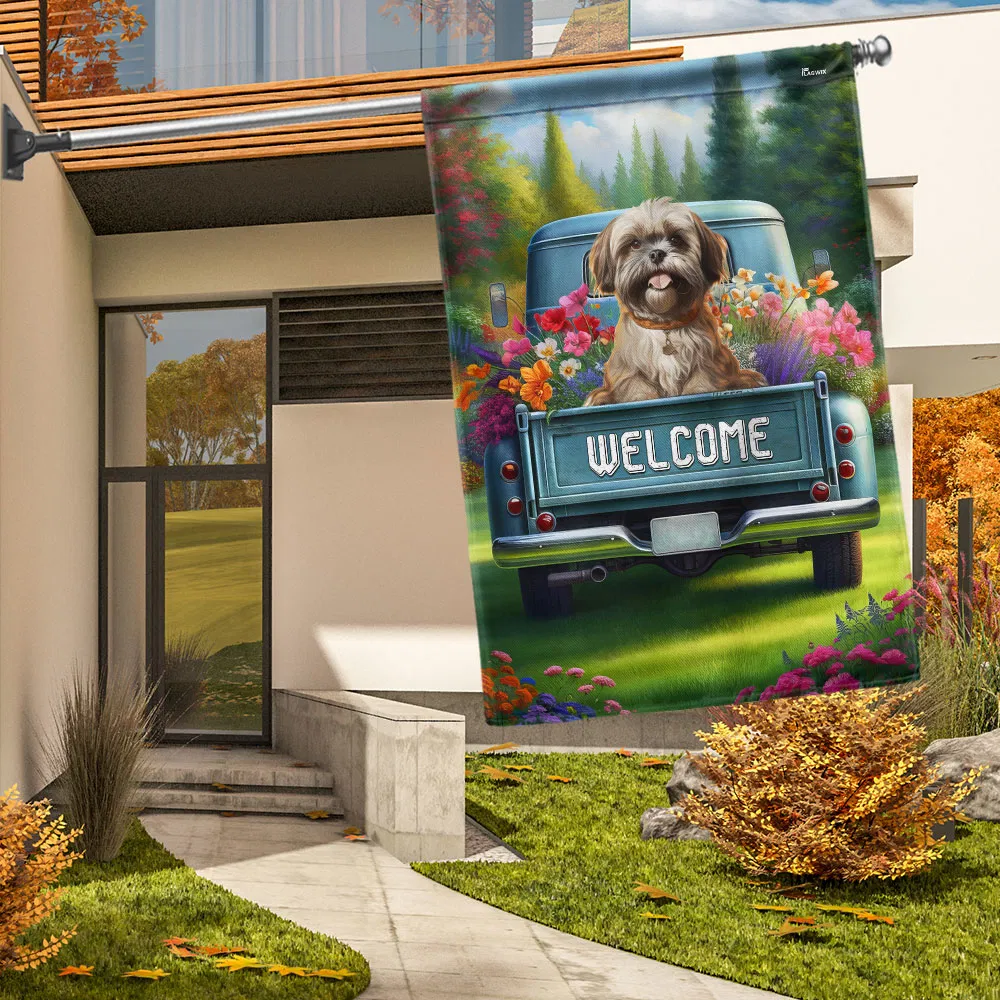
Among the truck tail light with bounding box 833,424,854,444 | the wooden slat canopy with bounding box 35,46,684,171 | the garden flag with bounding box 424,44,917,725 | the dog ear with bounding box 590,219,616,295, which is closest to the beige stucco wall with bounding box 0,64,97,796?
the wooden slat canopy with bounding box 35,46,684,171

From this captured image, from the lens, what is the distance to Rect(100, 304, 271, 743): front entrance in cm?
976

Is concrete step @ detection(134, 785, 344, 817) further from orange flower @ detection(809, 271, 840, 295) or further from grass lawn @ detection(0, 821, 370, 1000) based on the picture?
orange flower @ detection(809, 271, 840, 295)

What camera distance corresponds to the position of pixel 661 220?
162 inches

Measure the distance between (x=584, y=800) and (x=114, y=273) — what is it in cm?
624

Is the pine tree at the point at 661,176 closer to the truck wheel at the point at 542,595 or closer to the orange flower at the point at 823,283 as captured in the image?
the orange flower at the point at 823,283

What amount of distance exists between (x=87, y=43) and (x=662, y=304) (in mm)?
6686

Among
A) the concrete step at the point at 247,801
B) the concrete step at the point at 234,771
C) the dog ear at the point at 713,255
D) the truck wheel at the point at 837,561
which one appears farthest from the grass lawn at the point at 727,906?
the dog ear at the point at 713,255

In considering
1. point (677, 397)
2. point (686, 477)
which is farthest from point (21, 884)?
point (677, 397)

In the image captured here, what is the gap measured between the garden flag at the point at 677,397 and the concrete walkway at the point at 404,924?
1432 millimetres

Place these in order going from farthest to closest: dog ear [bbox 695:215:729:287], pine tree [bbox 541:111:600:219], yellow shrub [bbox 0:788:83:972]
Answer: yellow shrub [bbox 0:788:83:972] → pine tree [bbox 541:111:600:219] → dog ear [bbox 695:215:729:287]

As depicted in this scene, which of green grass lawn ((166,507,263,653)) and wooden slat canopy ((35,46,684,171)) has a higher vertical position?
wooden slat canopy ((35,46,684,171))

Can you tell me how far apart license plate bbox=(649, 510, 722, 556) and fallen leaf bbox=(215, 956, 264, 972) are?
2593mm

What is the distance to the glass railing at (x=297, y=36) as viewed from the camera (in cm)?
836

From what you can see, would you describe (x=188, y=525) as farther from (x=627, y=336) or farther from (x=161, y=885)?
(x=627, y=336)
